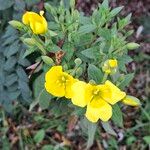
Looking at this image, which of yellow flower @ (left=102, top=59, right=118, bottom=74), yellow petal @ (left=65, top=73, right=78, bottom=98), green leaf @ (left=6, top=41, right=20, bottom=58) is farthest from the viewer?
green leaf @ (left=6, top=41, right=20, bottom=58)

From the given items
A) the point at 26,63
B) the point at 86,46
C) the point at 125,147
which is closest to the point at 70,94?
the point at 86,46

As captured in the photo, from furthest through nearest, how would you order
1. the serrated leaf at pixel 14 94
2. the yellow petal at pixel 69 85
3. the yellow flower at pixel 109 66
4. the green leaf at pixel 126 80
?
1. the serrated leaf at pixel 14 94
2. the green leaf at pixel 126 80
3. the yellow petal at pixel 69 85
4. the yellow flower at pixel 109 66

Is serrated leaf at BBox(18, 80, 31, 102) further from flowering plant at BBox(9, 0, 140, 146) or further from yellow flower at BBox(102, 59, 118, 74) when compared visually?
yellow flower at BBox(102, 59, 118, 74)

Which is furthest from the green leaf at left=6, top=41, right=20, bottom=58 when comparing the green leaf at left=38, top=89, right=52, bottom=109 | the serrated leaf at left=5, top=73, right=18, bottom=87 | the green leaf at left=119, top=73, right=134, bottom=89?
the green leaf at left=119, top=73, right=134, bottom=89

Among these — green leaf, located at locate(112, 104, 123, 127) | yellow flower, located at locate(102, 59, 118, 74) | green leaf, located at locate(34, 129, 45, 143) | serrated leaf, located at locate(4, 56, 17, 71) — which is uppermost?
yellow flower, located at locate(102, 59, 118, 74)

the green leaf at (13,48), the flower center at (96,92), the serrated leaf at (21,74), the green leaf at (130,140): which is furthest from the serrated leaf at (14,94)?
the flower center at (96,92)

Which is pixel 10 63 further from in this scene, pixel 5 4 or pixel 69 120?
pixel 69 120

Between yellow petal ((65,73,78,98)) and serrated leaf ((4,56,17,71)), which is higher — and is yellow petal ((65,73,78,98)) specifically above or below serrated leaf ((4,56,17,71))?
above

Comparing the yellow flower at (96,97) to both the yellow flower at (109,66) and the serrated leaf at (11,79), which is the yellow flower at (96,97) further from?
the serrated leaf at (11,79)
